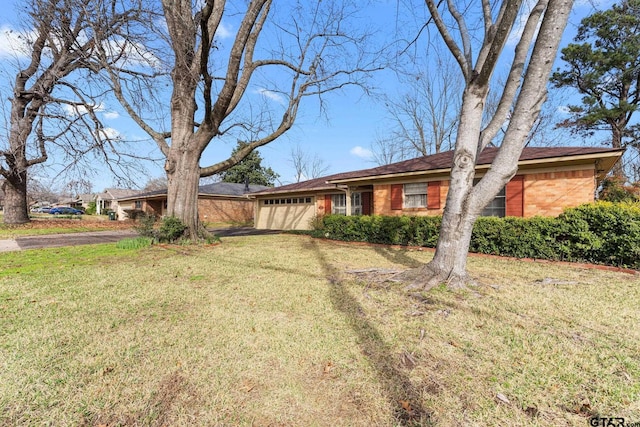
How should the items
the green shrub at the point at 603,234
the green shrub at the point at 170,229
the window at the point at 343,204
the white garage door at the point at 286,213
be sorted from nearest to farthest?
the green shrub at the point at 603,234 < the green shrub at the point at 170,229 < the window at the point at 343,204 < the white garage door at the point at 286,213

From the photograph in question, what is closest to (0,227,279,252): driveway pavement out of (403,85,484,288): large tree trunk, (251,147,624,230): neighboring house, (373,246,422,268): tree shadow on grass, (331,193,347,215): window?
(251,147,624,230): neighboring house

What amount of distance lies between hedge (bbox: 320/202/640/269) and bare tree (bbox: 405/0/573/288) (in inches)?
151

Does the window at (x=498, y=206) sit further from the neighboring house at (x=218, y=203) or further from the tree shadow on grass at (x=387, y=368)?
the neighboring house at (x=218, y=203)

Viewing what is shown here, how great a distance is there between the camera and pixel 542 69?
4.18 metres

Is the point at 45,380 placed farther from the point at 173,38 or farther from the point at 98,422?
the point at 173,38

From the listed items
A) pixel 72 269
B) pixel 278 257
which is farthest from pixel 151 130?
pixel 278 257

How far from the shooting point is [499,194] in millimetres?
9969

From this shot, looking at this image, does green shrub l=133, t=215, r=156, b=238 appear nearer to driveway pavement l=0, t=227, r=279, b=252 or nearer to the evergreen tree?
driveway pavement l=0, t=227, r=279, b=252

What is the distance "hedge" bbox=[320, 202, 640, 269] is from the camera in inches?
240

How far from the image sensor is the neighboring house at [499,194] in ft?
27.8

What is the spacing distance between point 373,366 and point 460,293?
2667 mm

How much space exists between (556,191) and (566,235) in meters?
2.62

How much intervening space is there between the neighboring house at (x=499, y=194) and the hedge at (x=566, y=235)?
2.05 m

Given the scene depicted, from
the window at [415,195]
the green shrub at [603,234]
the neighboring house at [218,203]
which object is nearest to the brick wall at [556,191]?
the green shrub at [603,234]
